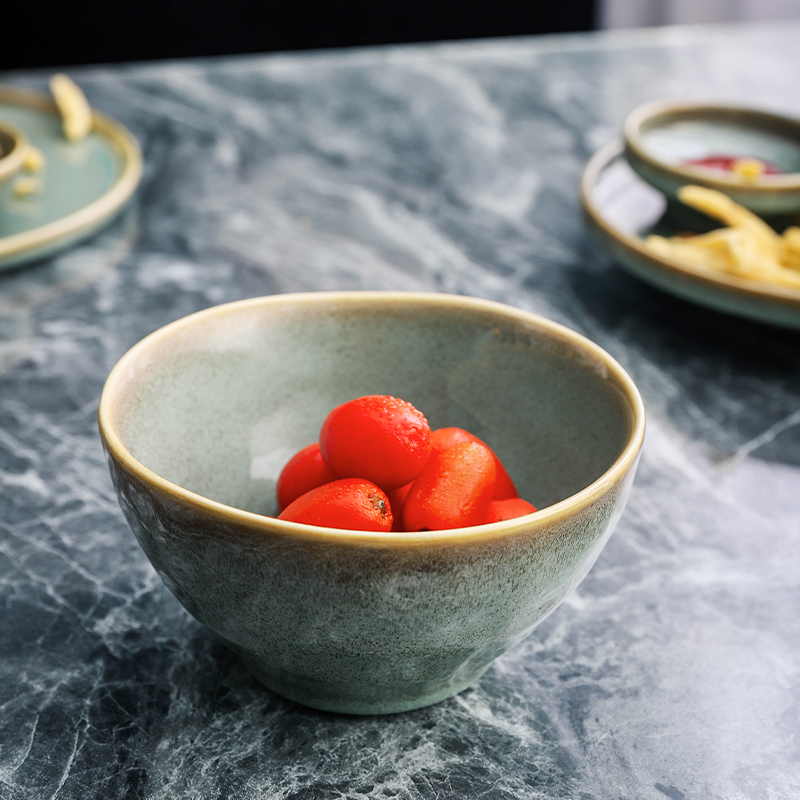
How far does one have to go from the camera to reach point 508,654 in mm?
702

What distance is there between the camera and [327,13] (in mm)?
3637

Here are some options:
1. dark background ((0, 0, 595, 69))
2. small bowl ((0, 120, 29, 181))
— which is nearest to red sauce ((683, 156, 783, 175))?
small bowl ((0, 120, 29, 181))

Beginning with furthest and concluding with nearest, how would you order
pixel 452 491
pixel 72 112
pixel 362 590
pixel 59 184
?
pixel 72 112 → pixel 59 184 → pixel 452 491 → pixel 362 590

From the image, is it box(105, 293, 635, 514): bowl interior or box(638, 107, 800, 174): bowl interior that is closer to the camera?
box(105, 293, 635, 514): bowl interior

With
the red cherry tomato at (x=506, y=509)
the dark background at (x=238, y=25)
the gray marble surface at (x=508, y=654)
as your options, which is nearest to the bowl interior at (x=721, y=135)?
the gray marble surface at (x=508, y=654)

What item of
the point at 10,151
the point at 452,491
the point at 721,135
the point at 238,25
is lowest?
the point at 238,25

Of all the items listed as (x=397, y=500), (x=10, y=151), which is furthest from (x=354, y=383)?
(x=10, y=151)

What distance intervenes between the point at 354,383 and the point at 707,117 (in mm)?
1149

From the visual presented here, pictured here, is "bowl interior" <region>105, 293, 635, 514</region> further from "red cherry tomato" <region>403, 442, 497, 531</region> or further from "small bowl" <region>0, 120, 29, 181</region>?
"small bowl" <region>0, 120, 29, 181</region>

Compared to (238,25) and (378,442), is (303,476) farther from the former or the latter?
(238,25)

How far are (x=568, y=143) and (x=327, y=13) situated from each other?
88.5 inches

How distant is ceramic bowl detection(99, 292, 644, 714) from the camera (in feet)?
1.66

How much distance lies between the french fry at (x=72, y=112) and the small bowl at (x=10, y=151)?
22 centimetres

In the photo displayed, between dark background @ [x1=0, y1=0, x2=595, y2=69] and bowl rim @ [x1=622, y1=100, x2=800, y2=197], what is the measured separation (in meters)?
2.36
